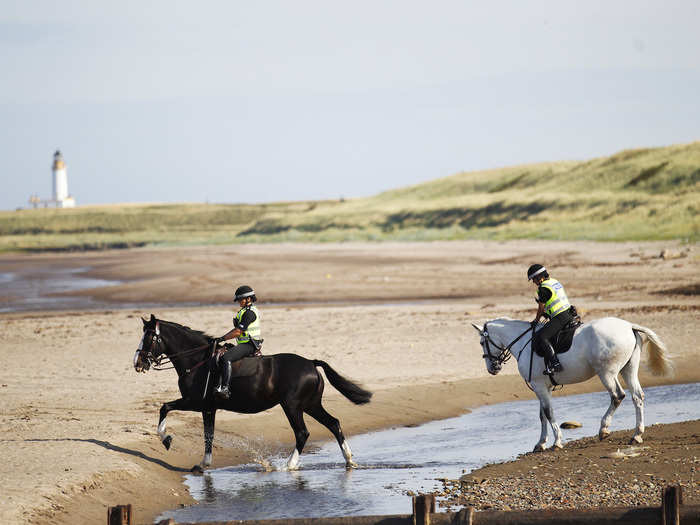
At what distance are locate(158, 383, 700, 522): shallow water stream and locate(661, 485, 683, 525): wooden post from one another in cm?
357

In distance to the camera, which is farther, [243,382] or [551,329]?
[551,329]

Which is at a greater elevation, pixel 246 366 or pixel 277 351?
pixel 246 366

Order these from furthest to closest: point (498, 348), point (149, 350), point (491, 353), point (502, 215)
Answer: point (502, 215) < point (491, 353) < point (498, 348) < point (149, 350)

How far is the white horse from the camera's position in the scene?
13.3 metres

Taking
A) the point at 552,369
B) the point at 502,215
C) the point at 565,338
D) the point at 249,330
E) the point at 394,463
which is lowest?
the point at 394,463

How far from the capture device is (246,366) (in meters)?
13.2

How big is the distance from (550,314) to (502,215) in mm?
78097

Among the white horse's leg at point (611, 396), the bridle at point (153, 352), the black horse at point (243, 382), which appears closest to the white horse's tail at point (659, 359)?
the white horse's leg at point (611, 396)

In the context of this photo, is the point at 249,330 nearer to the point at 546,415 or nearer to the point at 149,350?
the point at 149,350

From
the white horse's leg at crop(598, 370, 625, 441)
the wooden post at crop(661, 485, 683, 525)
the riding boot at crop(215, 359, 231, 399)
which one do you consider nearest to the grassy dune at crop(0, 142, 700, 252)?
the white horse's leg at crop(598, 370, 625, 441)

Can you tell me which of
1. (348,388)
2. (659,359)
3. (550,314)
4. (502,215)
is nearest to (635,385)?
(659,359)

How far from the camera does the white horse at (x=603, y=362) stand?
43.8 ft

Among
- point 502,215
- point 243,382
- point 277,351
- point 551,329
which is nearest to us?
point 243,382

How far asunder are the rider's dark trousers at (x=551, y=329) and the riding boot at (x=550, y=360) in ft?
0.11
